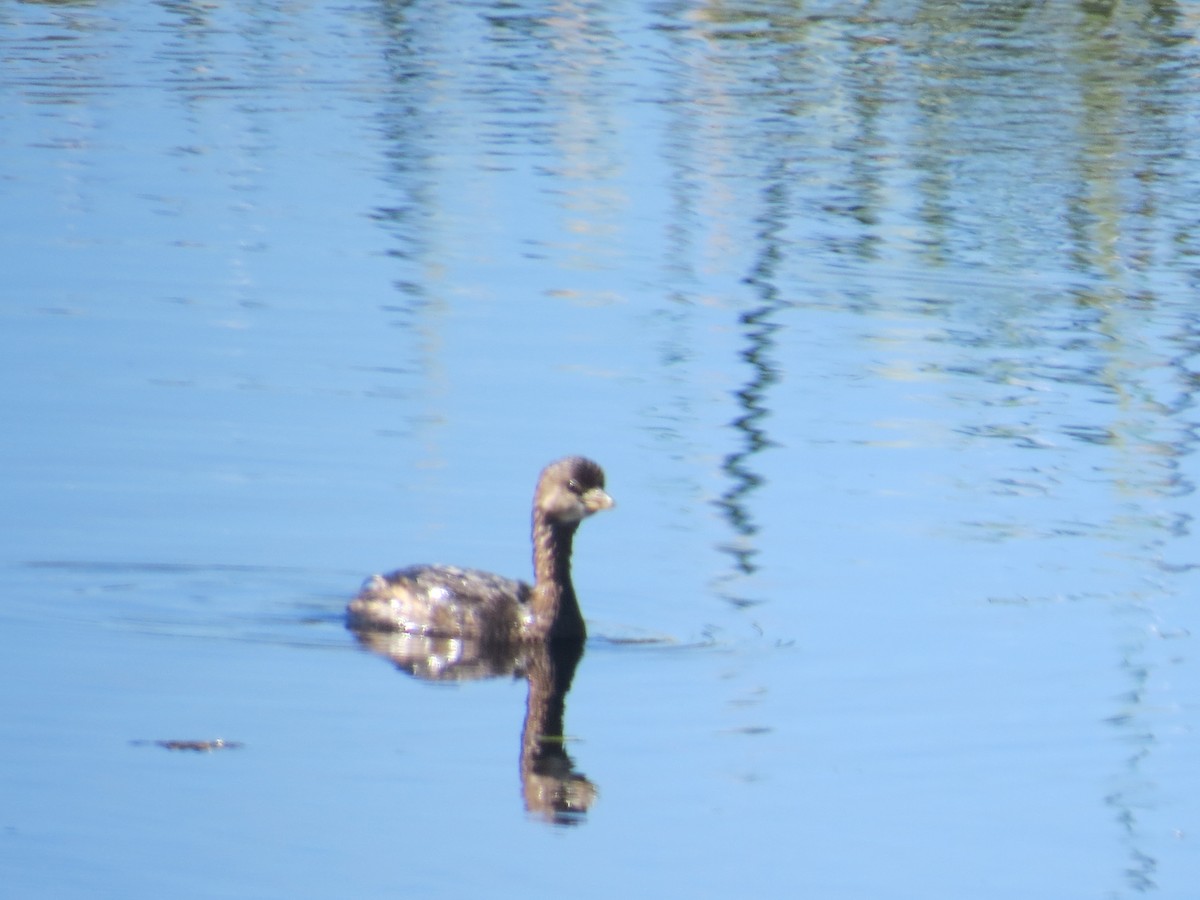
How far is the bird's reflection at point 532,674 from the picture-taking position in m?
8.27

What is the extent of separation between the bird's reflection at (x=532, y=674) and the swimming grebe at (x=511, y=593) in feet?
0.16

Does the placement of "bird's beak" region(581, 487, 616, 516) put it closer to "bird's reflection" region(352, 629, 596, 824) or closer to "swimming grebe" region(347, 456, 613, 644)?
"swimming grebe" region(347, 456, 613, 644)

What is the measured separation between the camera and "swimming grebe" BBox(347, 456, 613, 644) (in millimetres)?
10289

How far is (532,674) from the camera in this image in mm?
10211

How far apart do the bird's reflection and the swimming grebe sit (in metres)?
0.05

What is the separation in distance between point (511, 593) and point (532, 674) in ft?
1.55

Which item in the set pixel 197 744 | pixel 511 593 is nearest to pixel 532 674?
pixel 511 593

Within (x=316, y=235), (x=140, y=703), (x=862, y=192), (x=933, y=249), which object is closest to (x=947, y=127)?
(x=862, y=192)

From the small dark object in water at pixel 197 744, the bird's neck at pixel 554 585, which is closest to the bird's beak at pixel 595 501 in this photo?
the bird's neck at pixel 554 585

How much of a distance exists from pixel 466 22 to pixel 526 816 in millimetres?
18081

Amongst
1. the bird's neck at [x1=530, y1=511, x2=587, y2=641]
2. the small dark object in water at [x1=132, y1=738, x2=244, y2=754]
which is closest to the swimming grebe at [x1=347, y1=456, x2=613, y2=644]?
the bird's neck at [x1=530, y1=511, x2=587, y2=641]

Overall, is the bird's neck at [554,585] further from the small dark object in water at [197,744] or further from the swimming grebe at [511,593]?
the small dark object in water at [197,744]

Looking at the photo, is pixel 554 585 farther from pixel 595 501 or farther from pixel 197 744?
pixel 197 744

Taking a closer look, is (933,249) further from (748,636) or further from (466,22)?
(466,22)
